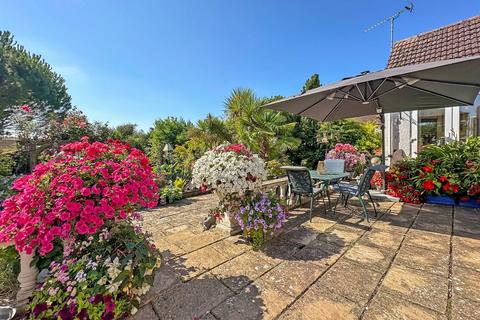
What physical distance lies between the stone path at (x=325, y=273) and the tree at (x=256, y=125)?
3.38 meters

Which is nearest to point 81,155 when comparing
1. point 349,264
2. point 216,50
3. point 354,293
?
point 354,293

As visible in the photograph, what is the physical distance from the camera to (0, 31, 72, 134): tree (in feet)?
35.3

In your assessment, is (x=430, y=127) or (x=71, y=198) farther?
(x=430, y=127)

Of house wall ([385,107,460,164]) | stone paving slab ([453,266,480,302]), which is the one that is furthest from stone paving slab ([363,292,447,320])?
house wall ([385,107,460,164])

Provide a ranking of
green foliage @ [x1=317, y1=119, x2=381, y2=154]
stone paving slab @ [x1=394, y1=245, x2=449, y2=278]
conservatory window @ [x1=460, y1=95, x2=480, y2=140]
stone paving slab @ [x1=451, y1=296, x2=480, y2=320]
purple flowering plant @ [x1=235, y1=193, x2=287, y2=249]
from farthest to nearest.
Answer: green foliage @ [x1=317, y1=119, x2=381, y2=154] < conservatory window @ [x1=460, y1=95, x2=480, y2=140] < purple flowering plant @ [x1=235, y1=193, x2=287, y2=249] < stone paving slab @ [x1=394, y1=245, x2=449, y2=278] < stone paving slab @ [x1=451, y1=296, x2=480, y2=320]

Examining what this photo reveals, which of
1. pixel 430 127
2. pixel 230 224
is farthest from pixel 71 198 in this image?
pixel 430 127

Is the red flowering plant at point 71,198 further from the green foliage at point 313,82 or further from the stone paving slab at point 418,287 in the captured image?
the green foliage at point 313,82

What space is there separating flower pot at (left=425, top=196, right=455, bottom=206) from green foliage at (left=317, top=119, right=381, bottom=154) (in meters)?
4.53

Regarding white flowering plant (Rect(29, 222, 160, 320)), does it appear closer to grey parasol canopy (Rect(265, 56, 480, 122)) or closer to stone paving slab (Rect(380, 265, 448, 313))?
stone paving slab (Rect(380, 265, 448, 313))

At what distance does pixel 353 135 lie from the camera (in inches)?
344

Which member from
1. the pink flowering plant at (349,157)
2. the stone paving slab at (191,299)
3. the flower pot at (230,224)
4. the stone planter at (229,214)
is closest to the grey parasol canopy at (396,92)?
the pink flowering plant at (349,157)

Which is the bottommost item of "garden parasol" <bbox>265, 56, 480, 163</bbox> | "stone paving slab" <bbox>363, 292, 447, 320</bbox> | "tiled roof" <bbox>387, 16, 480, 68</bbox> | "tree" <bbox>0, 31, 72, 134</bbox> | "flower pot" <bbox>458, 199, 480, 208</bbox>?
"flower pot" <bbox>458, 199, 480, 208</bbox>

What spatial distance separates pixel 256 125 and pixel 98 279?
5.46 meters

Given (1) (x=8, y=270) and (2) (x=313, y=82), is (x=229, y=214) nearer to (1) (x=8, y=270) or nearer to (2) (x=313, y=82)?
(1) (x=8, y=270)
